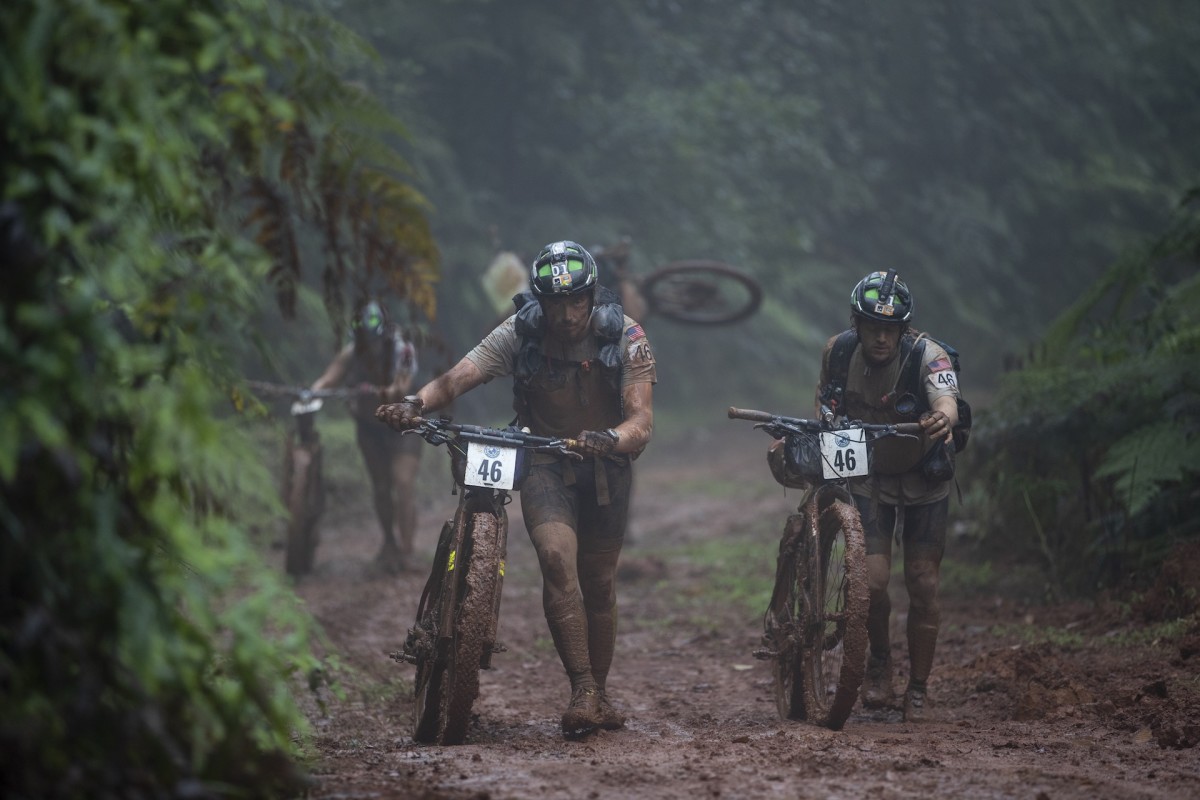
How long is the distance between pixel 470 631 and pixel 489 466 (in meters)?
0.76

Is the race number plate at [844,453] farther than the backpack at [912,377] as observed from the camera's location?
No

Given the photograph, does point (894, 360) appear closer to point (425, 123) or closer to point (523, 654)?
point (523, 654)

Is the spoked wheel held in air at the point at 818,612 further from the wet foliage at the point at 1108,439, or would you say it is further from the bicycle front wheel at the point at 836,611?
the wet foliage at the point at 1108,439

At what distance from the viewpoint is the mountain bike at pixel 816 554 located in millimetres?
5914

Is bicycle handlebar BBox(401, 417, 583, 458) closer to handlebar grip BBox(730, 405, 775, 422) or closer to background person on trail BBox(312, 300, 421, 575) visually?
handlebar grip BBox(730, 405, 775, 422)

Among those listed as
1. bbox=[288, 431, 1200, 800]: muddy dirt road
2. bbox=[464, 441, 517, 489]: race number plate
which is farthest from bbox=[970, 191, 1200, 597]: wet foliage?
bbox=[464, 441, 517, 489]: race number plate

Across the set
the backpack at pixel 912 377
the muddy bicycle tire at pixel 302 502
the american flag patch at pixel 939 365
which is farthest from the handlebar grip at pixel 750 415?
the muddy bicycle tire at pixel 302 502

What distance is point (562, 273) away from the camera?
613 cm

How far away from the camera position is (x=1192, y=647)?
6.54 meters

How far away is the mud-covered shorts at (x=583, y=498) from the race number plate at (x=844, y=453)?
0.98 m

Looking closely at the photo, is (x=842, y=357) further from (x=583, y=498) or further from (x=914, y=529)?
(x=583, y=498)

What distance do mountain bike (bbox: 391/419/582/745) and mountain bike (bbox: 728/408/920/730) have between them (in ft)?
3.87

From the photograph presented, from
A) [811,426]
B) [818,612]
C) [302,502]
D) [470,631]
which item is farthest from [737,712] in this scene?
[302,502]

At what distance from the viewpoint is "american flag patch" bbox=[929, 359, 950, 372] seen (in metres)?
6.45
